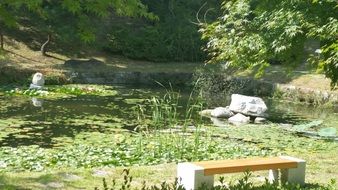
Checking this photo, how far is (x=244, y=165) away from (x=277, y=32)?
2.57 meters

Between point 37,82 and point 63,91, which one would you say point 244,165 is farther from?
point 37,82

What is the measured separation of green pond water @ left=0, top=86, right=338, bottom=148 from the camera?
11.4 meters

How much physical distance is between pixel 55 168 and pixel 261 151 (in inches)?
147

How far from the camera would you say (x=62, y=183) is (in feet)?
20.1

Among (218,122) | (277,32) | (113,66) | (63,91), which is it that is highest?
(277,32)

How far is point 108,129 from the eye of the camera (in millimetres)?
12133

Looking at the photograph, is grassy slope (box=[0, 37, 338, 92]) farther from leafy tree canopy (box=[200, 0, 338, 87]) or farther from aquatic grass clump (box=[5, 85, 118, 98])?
leafy tree canopy (box=[200, 0, 338, 87])

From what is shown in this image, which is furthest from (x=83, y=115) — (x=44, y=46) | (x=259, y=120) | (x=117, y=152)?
(x=44, y=46)

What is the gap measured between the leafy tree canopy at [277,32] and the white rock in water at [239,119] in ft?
17.3

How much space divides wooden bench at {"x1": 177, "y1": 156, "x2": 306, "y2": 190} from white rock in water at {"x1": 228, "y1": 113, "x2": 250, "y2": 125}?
26.5 ft

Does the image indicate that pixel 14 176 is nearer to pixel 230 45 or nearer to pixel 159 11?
pixel 230 45

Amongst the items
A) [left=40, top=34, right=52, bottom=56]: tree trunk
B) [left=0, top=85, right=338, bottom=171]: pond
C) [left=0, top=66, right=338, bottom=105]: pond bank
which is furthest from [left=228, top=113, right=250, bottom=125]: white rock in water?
[left=40, top=34, right=52, bottom=56]: tree trunk

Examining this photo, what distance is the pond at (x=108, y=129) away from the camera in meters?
8.78

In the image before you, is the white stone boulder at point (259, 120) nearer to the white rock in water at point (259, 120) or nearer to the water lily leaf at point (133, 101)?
the white rock in water at point (259, 120)
